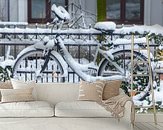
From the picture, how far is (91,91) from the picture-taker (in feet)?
18.0

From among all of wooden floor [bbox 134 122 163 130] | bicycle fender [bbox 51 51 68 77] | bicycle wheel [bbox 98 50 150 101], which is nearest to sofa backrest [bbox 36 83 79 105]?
wooden floor [bbox 134 122 163 130]

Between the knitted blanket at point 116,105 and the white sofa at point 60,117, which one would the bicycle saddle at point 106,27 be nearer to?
the knitted blanket at point 116,105

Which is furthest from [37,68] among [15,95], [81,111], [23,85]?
[81,111]

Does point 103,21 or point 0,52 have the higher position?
point 103,21

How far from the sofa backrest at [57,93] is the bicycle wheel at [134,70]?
1254 mm

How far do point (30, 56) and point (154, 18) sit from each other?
2.77m

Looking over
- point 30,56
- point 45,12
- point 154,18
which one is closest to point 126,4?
point 154,18

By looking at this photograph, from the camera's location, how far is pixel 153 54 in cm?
692

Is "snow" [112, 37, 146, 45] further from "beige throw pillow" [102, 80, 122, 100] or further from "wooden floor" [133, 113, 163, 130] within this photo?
"beige throw pillow" [102, 80, 122, 100]

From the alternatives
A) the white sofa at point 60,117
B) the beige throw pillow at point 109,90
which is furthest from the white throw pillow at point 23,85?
the beige throw pillow at point 109,90

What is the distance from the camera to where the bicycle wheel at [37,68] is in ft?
22.5

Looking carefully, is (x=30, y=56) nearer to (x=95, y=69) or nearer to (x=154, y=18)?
(x=95, y=69)

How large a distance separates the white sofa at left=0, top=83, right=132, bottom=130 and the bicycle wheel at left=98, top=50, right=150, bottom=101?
166 centimetres

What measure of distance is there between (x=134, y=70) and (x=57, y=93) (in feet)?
5.44
